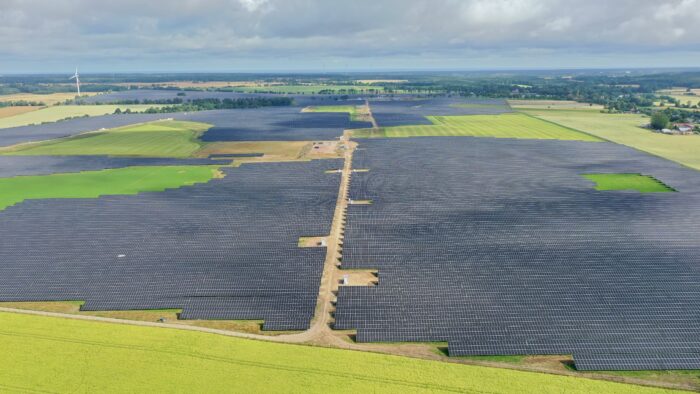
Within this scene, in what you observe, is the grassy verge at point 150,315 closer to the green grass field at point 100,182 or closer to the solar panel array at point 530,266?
the solar panel array at point 530,266

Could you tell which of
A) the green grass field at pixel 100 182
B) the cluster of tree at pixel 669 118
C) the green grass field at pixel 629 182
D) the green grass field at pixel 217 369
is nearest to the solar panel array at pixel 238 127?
the green grass field at pixel 100 182

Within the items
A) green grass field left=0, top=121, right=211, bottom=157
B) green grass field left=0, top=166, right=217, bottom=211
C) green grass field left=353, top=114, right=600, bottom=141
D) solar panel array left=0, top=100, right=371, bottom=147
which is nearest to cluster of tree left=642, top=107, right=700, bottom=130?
green grass field left=353, top=114, right=600, bottom=141

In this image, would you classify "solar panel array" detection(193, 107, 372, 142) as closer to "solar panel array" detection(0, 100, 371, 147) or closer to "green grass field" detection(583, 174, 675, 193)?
"solar panel array" detection(0, 100, 371, 147)

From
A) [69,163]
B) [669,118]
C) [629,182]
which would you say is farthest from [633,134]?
[69,163]

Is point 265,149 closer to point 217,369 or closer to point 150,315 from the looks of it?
point 150,315

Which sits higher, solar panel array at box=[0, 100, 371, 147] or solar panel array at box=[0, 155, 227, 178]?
solar panel array at box=[0, 100, 371, 147]
